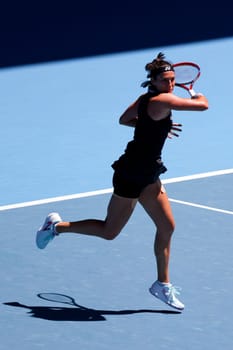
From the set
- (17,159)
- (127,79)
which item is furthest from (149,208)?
(127,79)

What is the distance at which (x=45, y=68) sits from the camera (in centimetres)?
1727

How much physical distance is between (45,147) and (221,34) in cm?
614

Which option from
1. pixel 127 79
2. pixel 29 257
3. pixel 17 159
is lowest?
pixel 29 257

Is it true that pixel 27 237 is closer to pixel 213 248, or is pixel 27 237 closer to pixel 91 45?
pixel 213 248

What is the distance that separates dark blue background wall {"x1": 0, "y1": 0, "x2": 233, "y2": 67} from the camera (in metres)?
18.1

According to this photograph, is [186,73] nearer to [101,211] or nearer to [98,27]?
[101,211]

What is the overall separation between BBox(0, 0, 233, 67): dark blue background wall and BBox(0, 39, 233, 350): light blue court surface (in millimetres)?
538

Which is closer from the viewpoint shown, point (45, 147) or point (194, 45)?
point (45, 147)

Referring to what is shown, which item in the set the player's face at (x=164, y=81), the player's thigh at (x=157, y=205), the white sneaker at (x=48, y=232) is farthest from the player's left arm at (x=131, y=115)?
the white sneaker at (x=48, y=232)

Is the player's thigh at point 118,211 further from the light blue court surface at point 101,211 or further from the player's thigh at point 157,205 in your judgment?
the light blue court surface at point 101,211

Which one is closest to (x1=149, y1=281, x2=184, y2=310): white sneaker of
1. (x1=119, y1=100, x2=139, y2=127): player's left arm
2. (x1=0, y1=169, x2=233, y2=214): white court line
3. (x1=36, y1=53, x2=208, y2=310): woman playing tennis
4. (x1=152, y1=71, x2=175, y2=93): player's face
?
(x1=36, y1=53, x2=208, y2=310): woman playing tennis

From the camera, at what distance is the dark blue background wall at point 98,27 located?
1806 cm

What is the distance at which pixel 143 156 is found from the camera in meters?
8.43

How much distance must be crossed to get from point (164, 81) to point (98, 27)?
426 inches
